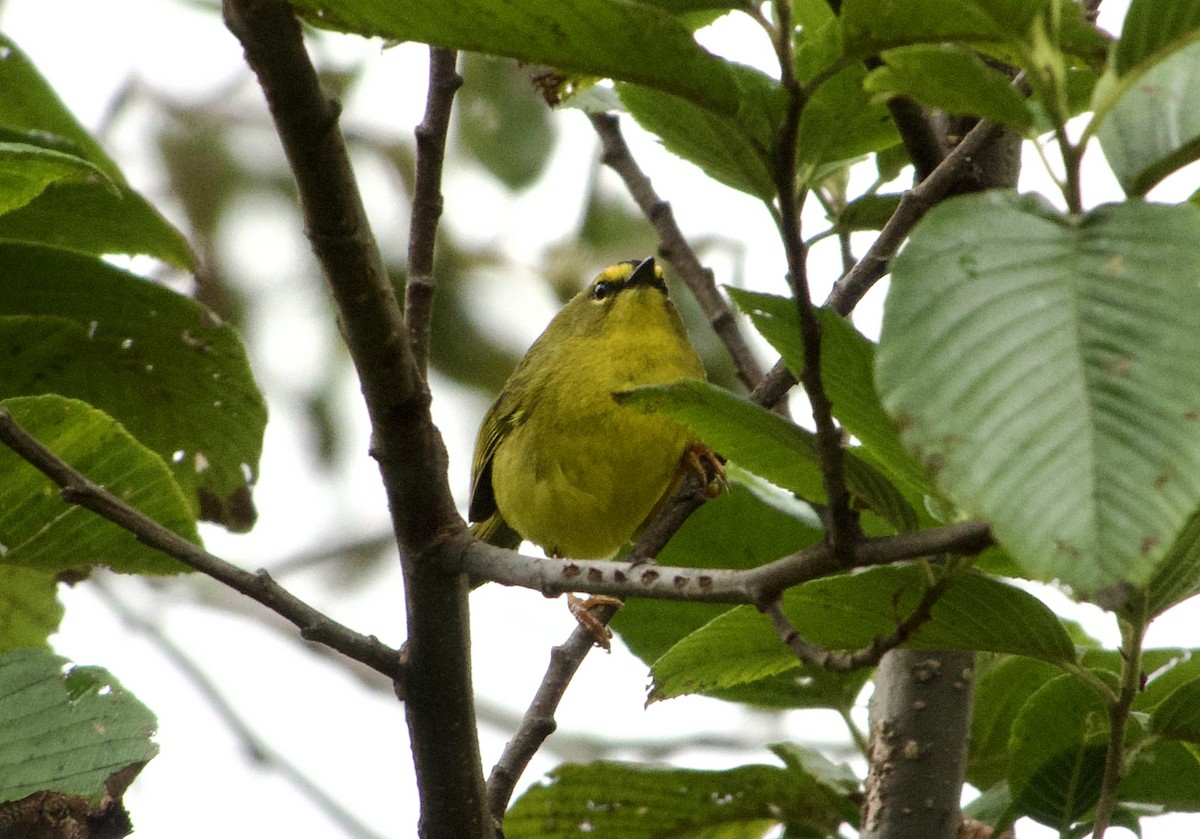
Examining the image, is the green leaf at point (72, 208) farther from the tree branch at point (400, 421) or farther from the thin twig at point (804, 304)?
the thin twig at point (804, 304)

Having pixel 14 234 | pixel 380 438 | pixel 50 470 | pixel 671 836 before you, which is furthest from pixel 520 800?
pixel 14 234

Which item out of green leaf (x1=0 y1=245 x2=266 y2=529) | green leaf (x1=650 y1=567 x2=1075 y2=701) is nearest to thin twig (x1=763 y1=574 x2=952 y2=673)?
green leaf (x1=650 y1=567 x2=1075 y2=701)

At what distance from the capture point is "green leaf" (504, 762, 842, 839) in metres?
2.41

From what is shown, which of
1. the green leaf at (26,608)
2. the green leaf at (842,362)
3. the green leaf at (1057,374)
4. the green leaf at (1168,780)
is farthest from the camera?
the green leaf at (26,608)

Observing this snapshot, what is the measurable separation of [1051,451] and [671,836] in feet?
5.59

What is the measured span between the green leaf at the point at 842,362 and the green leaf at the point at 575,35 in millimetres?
191

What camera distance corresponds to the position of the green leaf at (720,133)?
121 centimetres

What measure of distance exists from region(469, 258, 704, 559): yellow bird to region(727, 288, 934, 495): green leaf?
215 cm

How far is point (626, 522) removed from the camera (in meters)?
3.94

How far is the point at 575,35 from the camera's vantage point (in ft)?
3.81

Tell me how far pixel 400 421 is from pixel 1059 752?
983 mm

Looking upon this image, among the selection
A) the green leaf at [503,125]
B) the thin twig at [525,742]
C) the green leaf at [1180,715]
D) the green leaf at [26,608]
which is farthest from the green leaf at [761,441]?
the green leaf at [503,125]

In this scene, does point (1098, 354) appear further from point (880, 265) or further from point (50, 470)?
point (880, 265)

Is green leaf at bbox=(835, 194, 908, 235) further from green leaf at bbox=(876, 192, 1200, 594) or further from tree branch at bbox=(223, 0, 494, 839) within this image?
green leaf at bbox=(876, 192, 1200, 594)
